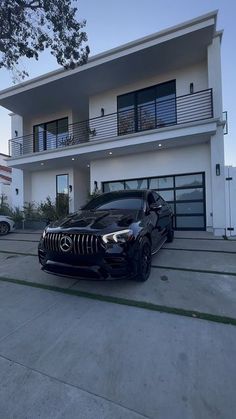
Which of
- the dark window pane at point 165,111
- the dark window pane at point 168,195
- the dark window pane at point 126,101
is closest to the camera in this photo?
the dark window pane at point 165,111

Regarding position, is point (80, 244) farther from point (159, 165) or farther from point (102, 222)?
point (159, 165)

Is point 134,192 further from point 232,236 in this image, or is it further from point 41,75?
point 41,75

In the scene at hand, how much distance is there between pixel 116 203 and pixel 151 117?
6.96 meters

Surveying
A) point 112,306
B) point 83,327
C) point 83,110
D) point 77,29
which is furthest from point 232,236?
point 83,110

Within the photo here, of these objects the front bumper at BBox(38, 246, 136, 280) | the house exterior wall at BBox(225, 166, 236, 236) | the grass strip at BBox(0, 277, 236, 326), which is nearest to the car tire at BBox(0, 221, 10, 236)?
the grass strip at BBox(0, 277, 236, 326)

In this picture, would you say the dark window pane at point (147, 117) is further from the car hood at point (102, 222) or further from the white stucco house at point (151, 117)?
the car hood at point (102, 222)

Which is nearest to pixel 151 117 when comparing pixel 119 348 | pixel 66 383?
pixel 119 348

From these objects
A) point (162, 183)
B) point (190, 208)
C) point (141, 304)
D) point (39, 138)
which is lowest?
point (141, 304)

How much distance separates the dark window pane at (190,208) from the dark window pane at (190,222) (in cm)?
27

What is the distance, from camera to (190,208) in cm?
993

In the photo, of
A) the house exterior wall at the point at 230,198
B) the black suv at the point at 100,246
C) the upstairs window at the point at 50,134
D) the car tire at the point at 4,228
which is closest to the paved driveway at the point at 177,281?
the black suv at the point at 100,246

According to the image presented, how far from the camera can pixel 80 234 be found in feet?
11.4

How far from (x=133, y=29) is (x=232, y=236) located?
8776 mm

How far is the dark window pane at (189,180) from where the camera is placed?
977 centimetres
